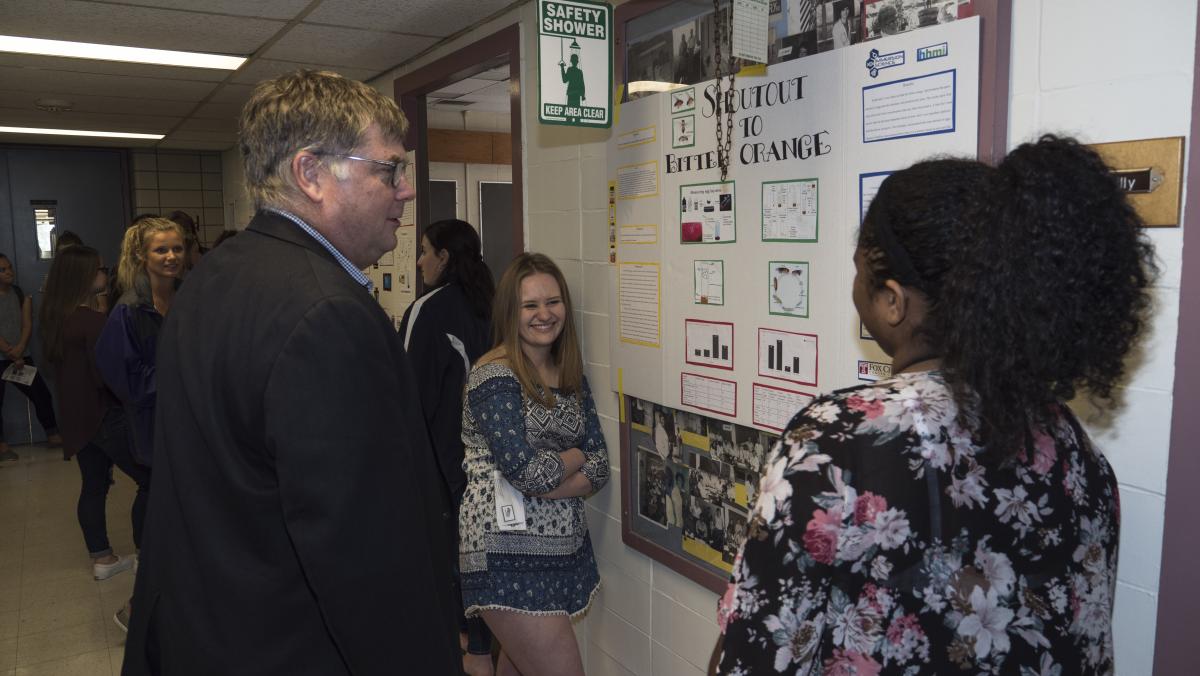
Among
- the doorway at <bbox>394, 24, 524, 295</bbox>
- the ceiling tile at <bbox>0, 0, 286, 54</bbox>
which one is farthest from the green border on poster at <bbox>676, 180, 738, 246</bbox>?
the doorway at <bbox>394, 24, 524, 295</bbox>

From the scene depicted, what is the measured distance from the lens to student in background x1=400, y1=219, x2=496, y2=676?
2.99 m

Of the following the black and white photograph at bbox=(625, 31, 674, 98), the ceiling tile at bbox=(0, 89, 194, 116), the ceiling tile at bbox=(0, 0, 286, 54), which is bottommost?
the black and white photograph at bbox=(625, 31, 674, 98)

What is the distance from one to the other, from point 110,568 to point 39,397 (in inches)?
125

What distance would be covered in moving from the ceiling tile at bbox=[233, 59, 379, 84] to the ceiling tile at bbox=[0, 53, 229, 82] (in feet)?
0.34

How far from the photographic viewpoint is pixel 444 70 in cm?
350

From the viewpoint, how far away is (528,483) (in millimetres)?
2277

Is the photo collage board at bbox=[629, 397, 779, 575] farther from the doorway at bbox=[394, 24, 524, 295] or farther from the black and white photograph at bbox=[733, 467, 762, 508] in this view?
the doorway at bbox=[394, 24, 524, 295]

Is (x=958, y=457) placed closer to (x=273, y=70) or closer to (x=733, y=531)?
(x=733, y=531)

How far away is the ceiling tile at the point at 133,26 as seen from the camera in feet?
9.77

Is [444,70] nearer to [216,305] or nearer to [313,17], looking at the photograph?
[313,17]

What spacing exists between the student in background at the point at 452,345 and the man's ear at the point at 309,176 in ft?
5.63

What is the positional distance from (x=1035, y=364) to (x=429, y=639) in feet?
2.88

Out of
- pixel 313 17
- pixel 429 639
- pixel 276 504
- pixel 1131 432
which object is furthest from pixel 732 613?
pixel 313 17

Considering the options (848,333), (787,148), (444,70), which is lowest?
(848,333)
